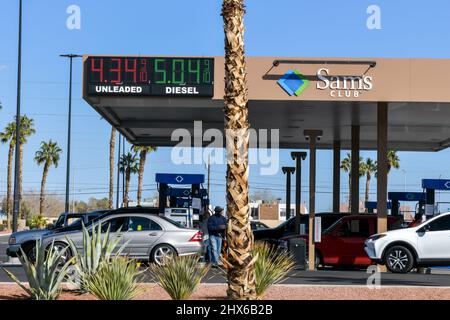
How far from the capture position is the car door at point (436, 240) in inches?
839

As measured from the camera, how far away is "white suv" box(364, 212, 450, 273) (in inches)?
840

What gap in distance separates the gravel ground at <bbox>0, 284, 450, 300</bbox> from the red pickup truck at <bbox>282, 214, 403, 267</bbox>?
7.21 metres

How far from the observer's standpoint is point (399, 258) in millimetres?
21656

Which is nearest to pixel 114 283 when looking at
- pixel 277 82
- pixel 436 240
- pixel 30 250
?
pixel 436 240

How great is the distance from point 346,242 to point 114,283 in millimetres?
12230

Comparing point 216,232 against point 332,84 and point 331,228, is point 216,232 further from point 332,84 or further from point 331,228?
point 332,84

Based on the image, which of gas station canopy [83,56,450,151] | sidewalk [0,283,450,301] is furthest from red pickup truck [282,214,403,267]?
sidewalk [0,283,450,301]

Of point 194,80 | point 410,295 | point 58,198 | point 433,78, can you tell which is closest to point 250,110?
point 194,80

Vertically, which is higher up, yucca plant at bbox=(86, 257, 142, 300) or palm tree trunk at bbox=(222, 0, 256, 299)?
palm tree trunk at bbox=(222, 0, 256, 299)

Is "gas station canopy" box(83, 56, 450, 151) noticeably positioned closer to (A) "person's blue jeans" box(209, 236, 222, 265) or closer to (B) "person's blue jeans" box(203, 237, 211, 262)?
(A) "person's blue jeans" box(209, 236, 222, 265)

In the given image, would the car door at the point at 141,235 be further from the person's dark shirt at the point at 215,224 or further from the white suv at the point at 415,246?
the white suv at the point at 415,246

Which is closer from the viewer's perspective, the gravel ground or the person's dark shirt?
the gravel ground
